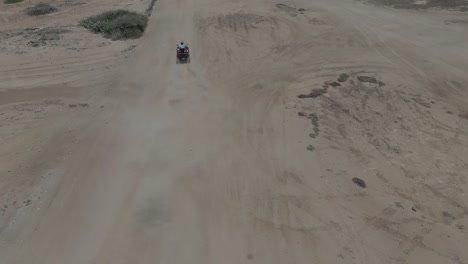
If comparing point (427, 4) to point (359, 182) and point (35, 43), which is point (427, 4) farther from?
point (35, 43)

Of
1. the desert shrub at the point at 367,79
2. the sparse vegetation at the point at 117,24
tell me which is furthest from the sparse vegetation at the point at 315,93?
the sparse vegetation at the point at 117,24

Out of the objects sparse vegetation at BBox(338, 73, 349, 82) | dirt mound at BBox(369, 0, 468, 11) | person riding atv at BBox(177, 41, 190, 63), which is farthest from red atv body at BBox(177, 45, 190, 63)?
dirt mound at BBox(369, 0, 468, 11)

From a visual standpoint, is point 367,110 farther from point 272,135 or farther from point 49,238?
point 49,238

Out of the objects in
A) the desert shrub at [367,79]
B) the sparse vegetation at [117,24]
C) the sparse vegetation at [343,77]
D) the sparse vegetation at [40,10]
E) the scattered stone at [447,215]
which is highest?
the sparse vegetation at [40,10]

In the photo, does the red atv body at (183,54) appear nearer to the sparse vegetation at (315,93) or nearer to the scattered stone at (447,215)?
the sparse vegetation at (315,93)

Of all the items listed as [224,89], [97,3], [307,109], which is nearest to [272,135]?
[307,109]

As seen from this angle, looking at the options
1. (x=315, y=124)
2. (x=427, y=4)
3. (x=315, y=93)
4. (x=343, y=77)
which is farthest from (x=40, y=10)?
(x=427, y=4)
